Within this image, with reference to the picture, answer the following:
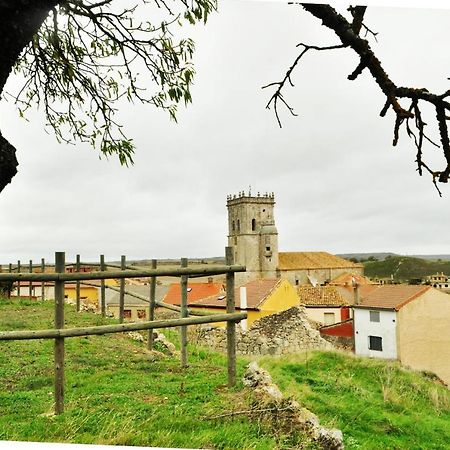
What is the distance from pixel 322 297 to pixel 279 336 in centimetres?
1158

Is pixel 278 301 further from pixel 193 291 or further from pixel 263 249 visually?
pixel 263 249

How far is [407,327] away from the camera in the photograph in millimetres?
14453

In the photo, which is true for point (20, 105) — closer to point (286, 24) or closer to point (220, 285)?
point (286, 24)

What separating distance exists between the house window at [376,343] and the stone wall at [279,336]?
525cm

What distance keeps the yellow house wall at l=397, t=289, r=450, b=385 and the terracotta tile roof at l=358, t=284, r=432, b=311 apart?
0.19 metres

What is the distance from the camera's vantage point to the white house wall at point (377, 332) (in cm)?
1512

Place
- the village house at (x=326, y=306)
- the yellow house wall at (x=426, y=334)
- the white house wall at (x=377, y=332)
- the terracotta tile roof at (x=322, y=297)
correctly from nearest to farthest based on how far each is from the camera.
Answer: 1. the yellow house wall at (x=426, y=334)
2. the white house wall at (x=377, y=332)
3. the village house at (x=326, y=306)
4. the terracotta tile roof at (x=322, y=297)

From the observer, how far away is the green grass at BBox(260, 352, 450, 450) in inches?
127

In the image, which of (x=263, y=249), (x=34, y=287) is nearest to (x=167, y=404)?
(x=34, y=287)

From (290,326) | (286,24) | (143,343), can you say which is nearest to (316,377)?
(143,343)

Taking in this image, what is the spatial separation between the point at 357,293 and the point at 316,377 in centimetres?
1535

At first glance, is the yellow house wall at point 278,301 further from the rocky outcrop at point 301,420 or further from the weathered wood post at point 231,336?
the rocky outcrop at point 301,420

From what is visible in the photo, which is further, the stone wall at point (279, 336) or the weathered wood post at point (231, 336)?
the stone wall at point (279, 336)

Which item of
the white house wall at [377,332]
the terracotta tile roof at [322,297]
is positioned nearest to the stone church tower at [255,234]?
the terracotta tile roof at [322,297]
